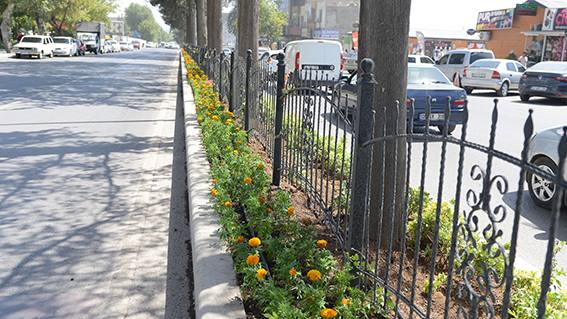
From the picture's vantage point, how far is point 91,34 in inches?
2195

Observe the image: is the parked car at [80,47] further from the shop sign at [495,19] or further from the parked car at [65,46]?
the shop sign at [495,19]

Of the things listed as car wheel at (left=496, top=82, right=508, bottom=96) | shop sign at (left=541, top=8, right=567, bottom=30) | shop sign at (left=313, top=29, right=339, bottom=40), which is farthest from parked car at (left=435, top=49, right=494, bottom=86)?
shop sign at (left=313, top=29, right=339, bottom=40)

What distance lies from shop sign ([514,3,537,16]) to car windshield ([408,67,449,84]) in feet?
105

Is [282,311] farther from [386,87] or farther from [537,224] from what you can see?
[537,224]

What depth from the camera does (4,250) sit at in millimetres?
4285

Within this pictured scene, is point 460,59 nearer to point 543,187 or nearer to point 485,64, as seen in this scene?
point 485,64

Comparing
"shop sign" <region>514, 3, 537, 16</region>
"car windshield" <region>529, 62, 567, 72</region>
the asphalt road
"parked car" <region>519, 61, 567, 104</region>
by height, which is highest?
"shop sign" <region>514, 3, 537, 16</region>

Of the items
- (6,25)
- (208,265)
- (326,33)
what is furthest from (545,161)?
(326,33)

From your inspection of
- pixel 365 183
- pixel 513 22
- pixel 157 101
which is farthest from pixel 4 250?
pixel 513 22

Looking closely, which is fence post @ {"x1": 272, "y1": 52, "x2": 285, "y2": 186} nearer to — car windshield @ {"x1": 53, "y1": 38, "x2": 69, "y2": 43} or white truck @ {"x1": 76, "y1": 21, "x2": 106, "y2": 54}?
car windshield @ {"x1": 53, "y1": 38, "x2": 69, "y2": 43}

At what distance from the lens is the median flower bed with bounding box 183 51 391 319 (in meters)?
2.74

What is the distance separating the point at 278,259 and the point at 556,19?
37.3 m

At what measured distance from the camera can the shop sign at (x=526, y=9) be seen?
3769 centimetres

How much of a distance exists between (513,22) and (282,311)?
1683 inches
